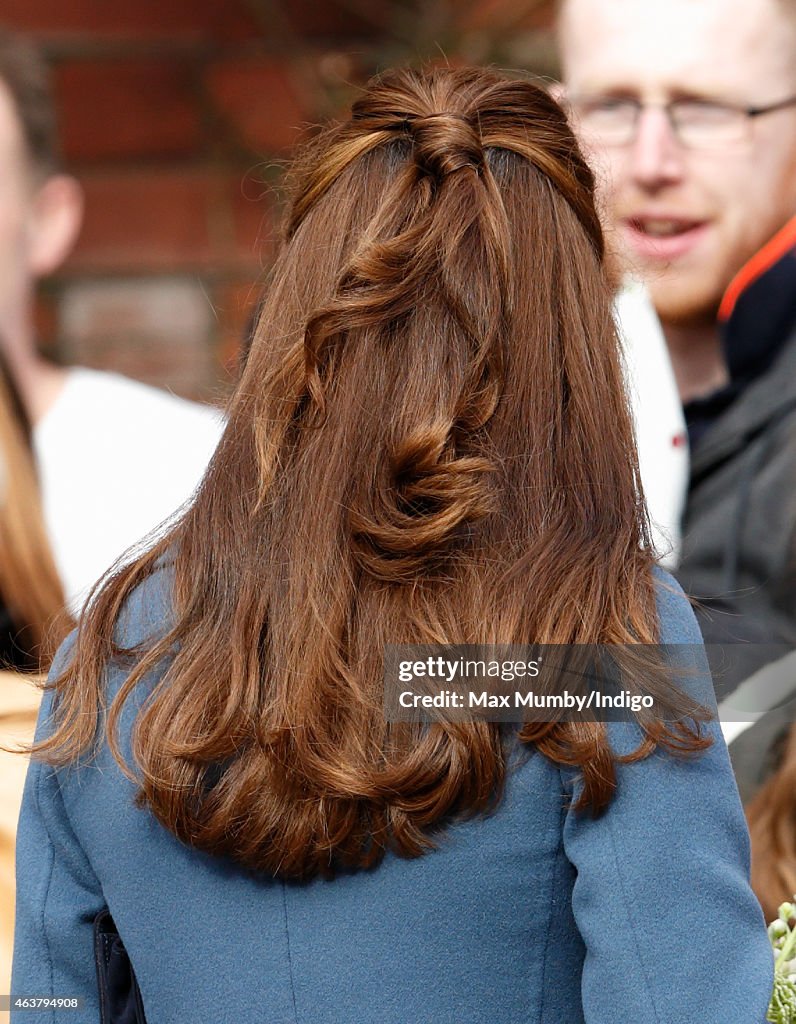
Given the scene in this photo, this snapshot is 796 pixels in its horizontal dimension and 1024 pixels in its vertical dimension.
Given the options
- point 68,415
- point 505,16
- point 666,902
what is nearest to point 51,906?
point 666,902

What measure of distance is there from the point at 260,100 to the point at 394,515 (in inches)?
75.3

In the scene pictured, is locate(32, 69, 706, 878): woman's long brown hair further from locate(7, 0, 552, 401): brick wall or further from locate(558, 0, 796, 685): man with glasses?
locate(7, 0, 552, 401): brick wall

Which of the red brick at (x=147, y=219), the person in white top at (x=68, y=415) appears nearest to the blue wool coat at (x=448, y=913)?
the person in white top at (x=68, y=415)

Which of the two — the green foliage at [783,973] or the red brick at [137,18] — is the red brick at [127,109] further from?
the green foliage at [783,973]

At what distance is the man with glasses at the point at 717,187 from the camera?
5.38 ft

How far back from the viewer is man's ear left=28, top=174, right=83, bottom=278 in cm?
218

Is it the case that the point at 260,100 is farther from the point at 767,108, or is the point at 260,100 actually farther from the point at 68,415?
the point at 767,108

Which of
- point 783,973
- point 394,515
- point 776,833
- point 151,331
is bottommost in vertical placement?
point 776,833

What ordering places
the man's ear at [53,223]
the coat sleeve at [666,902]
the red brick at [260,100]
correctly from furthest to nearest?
the red brick at [260,100] < the man's ear at [53,223] < the coat sleeve at [666,902]

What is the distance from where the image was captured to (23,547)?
1.95 metres

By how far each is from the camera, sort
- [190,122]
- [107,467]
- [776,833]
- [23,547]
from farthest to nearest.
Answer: [190,122] → [107,467] → [23,547] → [776,833]

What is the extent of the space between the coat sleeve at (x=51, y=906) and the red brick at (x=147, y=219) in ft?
5.50

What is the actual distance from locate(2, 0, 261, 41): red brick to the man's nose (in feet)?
3.76

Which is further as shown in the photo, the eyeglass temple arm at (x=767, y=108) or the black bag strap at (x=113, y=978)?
the eyeglass temple arm at (x=767, y=108)
